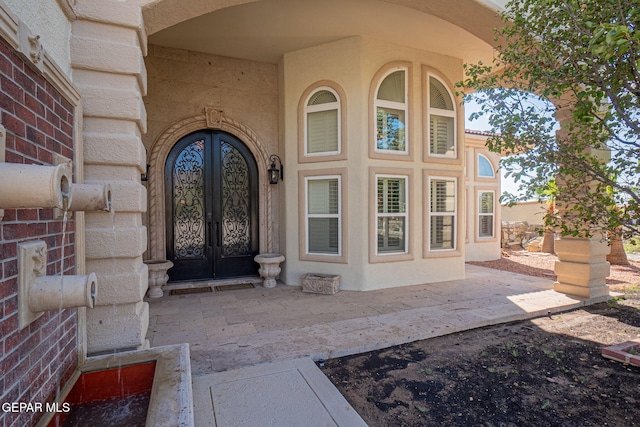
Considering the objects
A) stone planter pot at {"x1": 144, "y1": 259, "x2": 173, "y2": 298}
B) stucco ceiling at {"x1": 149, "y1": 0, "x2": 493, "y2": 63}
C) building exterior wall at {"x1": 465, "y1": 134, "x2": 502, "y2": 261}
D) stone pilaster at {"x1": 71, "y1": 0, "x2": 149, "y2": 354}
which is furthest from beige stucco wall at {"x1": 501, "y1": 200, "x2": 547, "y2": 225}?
stone pilaster at {"x1": 71, "y1": 0, "x2": 149, "y2": 354}

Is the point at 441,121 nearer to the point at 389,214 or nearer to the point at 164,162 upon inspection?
the point at 389,214

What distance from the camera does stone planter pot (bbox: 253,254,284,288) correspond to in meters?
5.09

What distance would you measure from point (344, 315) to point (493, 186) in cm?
649

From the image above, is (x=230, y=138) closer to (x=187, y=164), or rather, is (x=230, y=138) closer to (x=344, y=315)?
(x=187, y=164)

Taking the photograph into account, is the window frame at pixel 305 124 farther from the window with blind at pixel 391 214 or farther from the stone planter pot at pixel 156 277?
the stone planter pot at pixel 156 277

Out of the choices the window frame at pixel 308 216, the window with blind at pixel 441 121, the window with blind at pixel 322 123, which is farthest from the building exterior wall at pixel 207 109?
the window with blind at pixel 441 121

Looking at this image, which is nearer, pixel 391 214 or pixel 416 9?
pixel 416 9

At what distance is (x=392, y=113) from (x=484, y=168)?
4.41 metres

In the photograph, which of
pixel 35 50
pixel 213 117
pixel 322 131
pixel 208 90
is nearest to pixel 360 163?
pixel 322 131

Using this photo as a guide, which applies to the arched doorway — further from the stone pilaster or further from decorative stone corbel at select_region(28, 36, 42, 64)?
decorative stone corbel at select_region(28, 36, 42, 64)

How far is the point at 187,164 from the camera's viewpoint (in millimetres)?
5211

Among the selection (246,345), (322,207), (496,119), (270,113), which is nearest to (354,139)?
(322,207)

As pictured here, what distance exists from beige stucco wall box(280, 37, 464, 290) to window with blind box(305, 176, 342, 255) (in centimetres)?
18

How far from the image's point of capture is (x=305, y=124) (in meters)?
5.24
